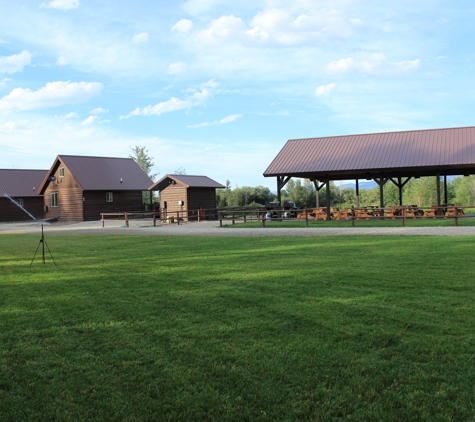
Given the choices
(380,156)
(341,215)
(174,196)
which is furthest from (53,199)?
(380,156)

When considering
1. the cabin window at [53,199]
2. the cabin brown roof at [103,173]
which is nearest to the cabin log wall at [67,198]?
the cabin window at [53,199]

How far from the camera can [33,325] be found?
5.11m

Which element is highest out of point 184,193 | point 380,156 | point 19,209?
point 380,156

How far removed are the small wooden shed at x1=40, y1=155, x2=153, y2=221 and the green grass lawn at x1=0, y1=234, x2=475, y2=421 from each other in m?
29.8

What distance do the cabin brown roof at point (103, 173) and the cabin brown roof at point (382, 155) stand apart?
1651 cm

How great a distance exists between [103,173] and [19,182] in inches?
397

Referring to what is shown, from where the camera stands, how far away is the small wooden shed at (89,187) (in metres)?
36.9

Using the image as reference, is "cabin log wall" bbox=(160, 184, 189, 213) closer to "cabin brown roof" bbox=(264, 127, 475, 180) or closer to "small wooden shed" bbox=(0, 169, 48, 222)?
"cabin brown roof" bbox=(264, 127, 475, 180)

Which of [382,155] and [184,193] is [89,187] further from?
[382,155]

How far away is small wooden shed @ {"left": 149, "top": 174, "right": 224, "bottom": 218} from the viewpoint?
32.7 metres

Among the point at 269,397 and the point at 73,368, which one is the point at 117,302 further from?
the point at 269,397

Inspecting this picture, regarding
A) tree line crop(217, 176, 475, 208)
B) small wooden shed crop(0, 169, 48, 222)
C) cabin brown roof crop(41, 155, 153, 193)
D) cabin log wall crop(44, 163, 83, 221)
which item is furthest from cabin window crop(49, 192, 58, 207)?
tree line crop(217, 176, 475, 208)

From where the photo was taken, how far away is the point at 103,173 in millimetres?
38938

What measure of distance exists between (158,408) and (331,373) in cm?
134
